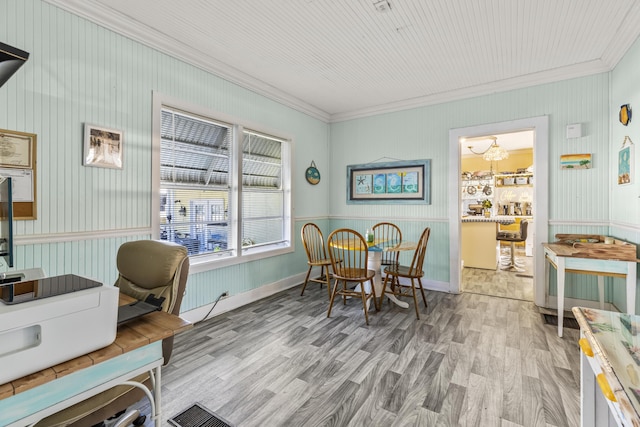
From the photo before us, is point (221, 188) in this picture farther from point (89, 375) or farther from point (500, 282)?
point (500, 282)

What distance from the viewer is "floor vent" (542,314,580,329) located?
9.92 ft

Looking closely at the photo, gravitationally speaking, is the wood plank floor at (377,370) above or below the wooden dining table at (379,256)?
below

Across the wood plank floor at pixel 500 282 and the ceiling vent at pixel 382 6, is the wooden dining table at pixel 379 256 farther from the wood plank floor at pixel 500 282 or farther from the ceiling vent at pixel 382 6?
the ceiling vent at pixel 382 6

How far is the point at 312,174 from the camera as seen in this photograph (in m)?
4.77

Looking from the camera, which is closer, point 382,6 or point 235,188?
point 382,6

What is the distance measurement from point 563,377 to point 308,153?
12.6 ft

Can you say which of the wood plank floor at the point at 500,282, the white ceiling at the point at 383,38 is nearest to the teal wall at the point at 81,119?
the white ceiling at the point at 383,38

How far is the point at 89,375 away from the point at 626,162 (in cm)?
408

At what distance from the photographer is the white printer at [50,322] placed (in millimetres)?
804

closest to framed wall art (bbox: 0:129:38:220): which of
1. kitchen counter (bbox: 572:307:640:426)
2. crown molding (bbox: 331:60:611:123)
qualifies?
kitchen counter (bbox: 572:307:640:426)

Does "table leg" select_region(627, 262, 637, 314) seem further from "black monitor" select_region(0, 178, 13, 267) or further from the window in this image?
"black monitor" select_region(0, 178, 13, 267)

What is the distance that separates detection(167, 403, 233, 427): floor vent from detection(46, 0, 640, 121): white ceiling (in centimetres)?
281

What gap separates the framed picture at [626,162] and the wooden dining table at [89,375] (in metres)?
3.66

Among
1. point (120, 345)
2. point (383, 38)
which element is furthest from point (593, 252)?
point (120, 345)
